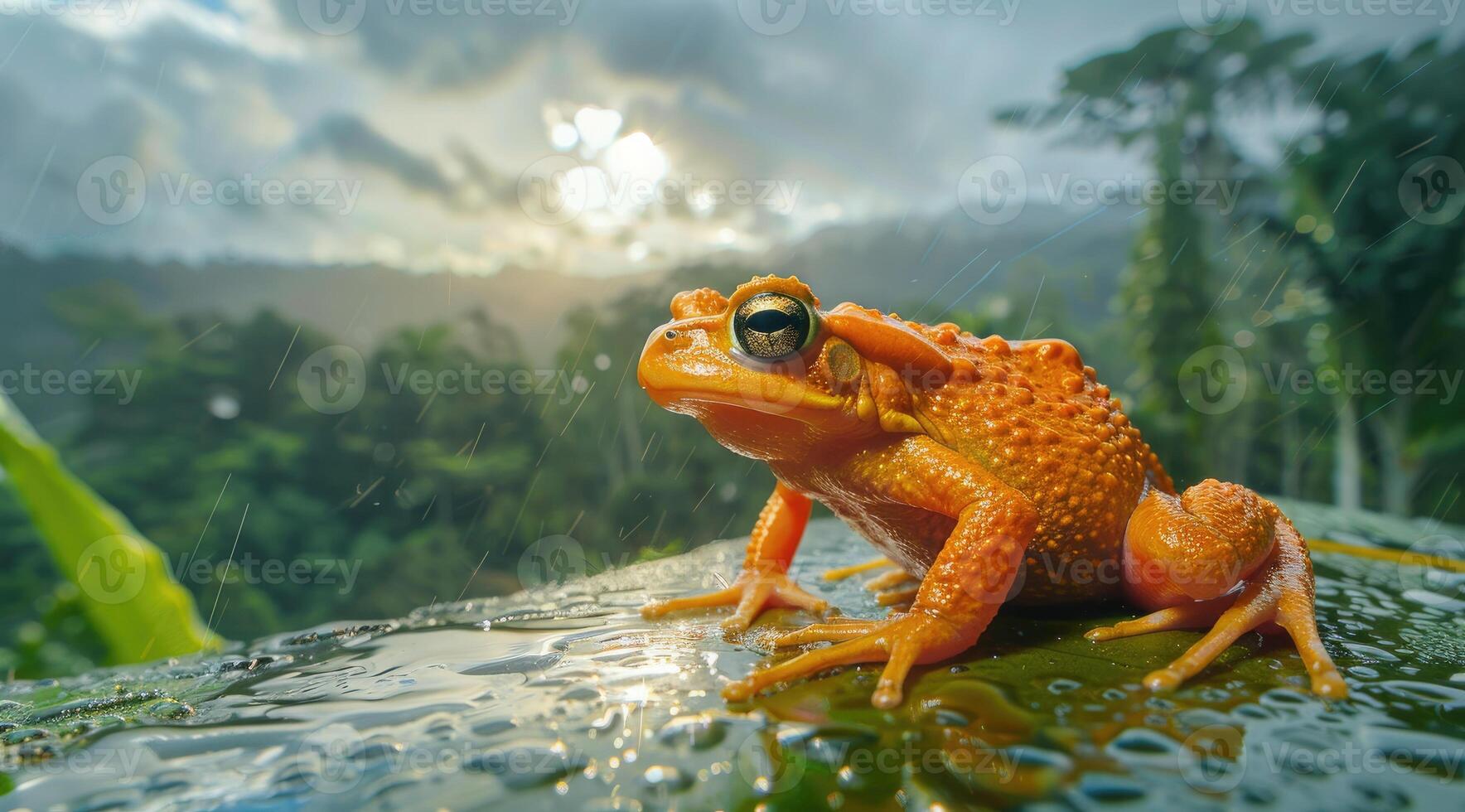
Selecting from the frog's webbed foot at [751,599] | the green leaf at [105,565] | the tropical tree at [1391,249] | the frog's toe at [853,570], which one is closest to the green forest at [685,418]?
the tropical tree at [1391,249]

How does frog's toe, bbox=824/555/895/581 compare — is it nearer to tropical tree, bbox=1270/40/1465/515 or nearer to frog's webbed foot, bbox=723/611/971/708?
frog's webbed foot, bbox=723/611/971/708

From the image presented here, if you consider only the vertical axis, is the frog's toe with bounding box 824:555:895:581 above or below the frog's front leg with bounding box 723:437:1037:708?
below

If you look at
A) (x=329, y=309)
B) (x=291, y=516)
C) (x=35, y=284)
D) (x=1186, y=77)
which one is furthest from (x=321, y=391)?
(x=1186, y=77)

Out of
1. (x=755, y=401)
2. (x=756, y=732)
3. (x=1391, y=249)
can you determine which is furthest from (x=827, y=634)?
(x=1391, y=249)

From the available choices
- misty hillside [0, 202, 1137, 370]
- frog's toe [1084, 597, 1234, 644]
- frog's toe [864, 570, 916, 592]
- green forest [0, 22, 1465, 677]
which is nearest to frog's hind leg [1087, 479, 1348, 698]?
frog's toe [1084, 597, 1234, 644]

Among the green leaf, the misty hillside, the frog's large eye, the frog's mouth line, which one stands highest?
the misty hillside

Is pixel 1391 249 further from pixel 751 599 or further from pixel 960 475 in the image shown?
pixel 751 599
